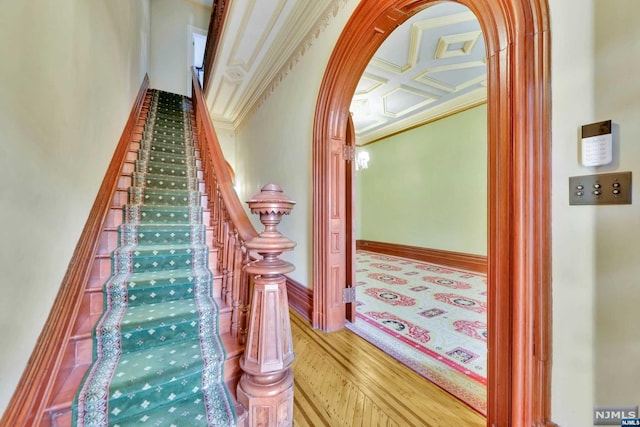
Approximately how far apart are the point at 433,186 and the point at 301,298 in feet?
12.1

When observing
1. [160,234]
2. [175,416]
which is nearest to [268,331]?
Result: [175,416]

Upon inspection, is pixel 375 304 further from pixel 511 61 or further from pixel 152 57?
pixel 152 57

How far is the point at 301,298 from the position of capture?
2.80 metres

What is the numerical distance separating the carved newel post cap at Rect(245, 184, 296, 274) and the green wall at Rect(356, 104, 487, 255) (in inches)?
166

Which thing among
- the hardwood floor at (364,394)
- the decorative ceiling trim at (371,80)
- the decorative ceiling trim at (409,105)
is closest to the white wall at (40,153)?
the hardwood floor at (364,394)

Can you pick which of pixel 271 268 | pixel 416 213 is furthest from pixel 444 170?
pixel 271 268

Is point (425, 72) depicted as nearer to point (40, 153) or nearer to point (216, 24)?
point (216, 24)

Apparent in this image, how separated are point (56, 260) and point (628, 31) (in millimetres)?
2525

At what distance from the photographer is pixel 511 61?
1.08m

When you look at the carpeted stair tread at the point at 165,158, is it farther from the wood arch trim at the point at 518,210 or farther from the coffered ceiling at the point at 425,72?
the wood arch trim at the point at 518,210

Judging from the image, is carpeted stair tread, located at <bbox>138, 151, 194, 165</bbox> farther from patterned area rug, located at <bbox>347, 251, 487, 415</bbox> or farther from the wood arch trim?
the wood arch trim

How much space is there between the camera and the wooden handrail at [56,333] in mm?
960

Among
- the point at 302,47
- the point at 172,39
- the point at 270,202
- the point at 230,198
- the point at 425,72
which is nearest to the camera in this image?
the point at 270,202

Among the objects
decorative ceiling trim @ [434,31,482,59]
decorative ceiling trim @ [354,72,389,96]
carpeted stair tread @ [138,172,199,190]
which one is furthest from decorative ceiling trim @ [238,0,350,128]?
carpeted stair tread @ [138,172,199,190]
